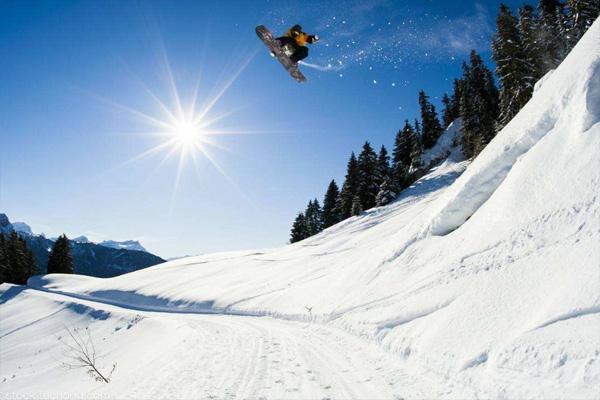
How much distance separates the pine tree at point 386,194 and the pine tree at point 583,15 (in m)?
25.5

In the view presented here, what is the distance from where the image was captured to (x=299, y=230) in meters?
61.9

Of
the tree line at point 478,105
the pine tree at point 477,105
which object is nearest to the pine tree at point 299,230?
the tree line at point 478,105

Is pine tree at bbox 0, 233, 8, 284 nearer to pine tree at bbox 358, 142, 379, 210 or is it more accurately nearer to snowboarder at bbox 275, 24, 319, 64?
pine tree at bbox 358, 142, 379, 210

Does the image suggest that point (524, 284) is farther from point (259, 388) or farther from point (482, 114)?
point (482, 114)

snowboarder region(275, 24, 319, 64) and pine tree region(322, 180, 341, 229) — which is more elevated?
pine tree region(322, 180, 341, 229)

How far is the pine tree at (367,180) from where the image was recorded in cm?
5472

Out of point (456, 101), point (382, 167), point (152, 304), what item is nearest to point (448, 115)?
point (456, 101)

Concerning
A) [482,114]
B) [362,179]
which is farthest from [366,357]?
[482,114]

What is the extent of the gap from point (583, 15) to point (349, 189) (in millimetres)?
34333

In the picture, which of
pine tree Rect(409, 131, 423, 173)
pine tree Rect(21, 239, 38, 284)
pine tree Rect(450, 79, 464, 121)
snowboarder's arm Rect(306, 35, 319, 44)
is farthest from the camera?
pine tree Rect(450, 79, 464, 121)

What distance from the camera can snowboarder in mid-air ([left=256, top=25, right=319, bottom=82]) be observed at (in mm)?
15086

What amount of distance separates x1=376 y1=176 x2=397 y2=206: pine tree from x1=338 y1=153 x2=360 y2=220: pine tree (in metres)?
5.63

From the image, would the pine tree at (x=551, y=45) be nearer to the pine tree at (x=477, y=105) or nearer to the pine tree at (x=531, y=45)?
the pine tree at (x=531, y=45)

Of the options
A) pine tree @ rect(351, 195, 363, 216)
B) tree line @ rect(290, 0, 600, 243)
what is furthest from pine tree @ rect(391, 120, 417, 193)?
pine tree @ rect(351, 195, 363, 216)
